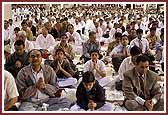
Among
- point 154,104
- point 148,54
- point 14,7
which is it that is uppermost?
point 14,7

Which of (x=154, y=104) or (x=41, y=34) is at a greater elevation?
(x=41, y=34)

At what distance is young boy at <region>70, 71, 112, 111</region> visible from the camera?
151 inches

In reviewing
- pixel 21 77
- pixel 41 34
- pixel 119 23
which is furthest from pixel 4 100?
pixel 119 23

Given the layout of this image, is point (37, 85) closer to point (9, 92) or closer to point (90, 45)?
point (9, 92)

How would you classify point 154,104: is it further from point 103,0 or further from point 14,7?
point 14,7

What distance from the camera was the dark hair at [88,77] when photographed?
3844 mm

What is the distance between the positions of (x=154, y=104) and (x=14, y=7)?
92cm

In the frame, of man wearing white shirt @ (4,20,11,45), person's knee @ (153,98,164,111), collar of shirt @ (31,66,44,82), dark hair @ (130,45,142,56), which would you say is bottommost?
person's knee @ (153,98,164,111)

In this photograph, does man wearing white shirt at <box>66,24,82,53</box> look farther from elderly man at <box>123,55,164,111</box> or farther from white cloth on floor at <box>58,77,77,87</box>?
elderly man at <box>123,55,164,111</box>

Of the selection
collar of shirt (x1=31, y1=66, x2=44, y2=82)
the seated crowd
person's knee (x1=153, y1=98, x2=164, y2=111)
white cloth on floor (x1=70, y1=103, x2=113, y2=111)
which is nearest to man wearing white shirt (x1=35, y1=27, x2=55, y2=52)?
the seated crowd

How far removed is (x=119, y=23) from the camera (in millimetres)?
3922

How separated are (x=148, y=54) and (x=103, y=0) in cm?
38

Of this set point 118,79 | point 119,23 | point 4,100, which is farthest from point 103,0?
point 4,100

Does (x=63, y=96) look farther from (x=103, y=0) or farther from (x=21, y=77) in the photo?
(x=103, y=0)
